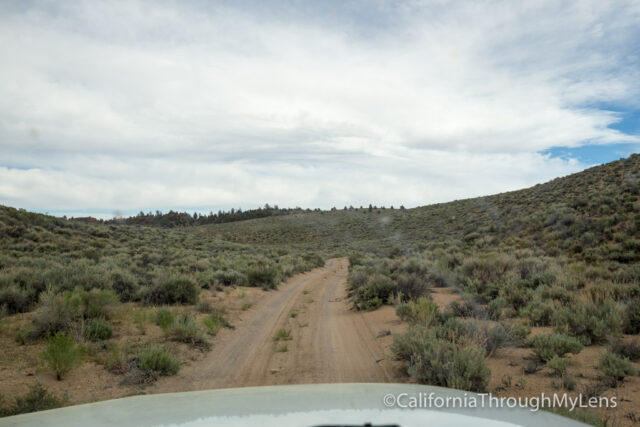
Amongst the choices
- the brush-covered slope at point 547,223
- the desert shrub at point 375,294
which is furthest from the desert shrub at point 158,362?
the brush-covered slope at point 547,223

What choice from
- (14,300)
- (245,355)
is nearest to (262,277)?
(14,300)

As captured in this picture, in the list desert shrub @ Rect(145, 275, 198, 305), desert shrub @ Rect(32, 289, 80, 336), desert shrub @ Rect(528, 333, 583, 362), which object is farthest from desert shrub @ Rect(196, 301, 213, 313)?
desert shrub @ Rect(528, 333, 583, 362)

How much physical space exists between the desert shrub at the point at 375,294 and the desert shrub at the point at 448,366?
228 inches

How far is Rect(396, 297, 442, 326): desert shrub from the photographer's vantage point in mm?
8300

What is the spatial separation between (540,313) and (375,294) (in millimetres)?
4969

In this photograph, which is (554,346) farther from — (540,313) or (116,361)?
(116,361)

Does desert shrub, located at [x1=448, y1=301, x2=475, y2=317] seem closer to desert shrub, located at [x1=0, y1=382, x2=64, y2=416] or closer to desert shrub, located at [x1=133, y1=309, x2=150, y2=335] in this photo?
desert shrub, located at [x1=133, y1=309, x2=150, y2=335]

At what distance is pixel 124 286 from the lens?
1228cm

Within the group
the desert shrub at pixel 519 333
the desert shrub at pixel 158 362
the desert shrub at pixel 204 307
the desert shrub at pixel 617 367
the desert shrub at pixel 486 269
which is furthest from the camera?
the desert shrub at pixel 486 269

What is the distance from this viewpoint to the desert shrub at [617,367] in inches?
215

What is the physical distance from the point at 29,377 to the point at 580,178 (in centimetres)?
4585

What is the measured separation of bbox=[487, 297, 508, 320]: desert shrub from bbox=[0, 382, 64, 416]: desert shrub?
879 cm

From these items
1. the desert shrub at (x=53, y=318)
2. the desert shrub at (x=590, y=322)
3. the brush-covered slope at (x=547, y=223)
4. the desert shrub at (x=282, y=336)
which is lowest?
the desert shrub at (x=282, y=336)

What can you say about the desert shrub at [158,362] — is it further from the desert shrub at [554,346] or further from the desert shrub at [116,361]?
the desert shrub at [554,346]
